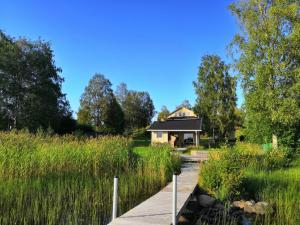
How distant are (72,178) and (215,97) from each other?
101 feet

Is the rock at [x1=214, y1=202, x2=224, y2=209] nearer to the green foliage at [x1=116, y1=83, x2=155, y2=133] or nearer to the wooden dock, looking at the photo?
the wooden dock

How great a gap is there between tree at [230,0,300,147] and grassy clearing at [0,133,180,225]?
300 inches

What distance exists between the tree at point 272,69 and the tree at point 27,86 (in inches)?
774

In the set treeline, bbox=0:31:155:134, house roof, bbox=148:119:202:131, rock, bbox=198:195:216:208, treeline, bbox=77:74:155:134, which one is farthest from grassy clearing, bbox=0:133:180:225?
treeline, bbox=77:74:155:134

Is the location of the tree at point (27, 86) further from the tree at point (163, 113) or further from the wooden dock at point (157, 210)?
the tree at point (163, 113)

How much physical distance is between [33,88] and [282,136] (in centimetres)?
2452

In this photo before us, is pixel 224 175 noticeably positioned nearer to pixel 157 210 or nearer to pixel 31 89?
pixel 157 210

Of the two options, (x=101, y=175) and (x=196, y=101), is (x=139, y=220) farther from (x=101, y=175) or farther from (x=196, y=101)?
(x=196, y=101)

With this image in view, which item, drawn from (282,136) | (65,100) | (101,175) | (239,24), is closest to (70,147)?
(101,175)

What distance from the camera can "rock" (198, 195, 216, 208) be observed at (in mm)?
8547

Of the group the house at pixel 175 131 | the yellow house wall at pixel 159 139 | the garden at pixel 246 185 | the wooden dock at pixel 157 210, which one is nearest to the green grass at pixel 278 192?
the garden at pixel 246 185

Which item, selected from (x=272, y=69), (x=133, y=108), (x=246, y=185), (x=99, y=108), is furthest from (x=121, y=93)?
(x=246, y=185)

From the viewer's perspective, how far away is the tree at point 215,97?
1492 inches

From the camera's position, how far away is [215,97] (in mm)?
38000
